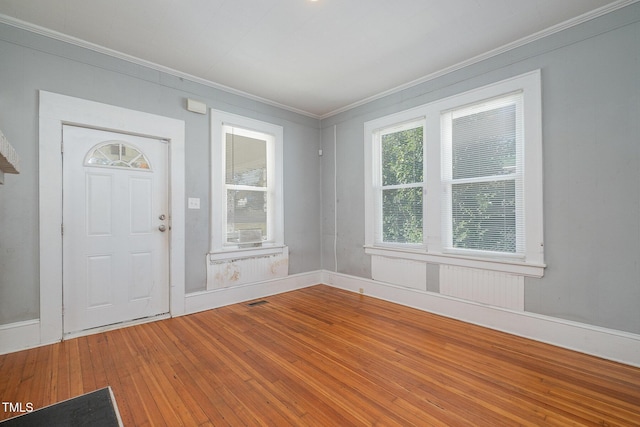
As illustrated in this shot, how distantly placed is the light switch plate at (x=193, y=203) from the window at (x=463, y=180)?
91.0 inches

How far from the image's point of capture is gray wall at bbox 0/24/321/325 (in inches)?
98.3

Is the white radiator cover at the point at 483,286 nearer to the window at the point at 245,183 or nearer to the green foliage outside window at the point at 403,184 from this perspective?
the green foliage outside window at the point at 403,184

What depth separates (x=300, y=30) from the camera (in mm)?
2639

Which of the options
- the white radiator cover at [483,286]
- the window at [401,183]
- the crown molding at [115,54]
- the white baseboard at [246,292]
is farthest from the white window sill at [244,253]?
the white radiator cover at [483,286]

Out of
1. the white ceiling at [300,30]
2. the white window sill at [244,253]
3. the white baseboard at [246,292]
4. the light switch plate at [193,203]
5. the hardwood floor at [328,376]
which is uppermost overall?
the white ceiling at [300,30]

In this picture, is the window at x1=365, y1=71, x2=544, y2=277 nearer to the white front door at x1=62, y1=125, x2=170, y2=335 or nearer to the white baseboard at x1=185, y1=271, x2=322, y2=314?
the white baseboard at x1=185, y1=271, x2=322, y2=314

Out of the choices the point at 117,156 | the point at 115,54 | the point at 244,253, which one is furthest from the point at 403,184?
the point at 115,54

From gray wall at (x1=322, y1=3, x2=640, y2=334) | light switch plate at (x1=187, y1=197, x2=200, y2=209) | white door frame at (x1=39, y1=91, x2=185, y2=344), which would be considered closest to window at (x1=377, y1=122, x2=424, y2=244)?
gray wall at (x1=322, y1=3, x2=640, y2=334)

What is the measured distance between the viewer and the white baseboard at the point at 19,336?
2445mm

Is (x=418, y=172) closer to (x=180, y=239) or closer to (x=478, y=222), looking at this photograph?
(x=478, y=222)

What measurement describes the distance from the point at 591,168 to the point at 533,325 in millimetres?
1501

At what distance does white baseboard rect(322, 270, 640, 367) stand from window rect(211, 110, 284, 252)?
6.40ft

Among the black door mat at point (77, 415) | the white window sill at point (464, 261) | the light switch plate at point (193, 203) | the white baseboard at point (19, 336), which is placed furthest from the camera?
the light switch plate at point (193, 203)

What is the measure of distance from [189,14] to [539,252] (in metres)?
3.77
